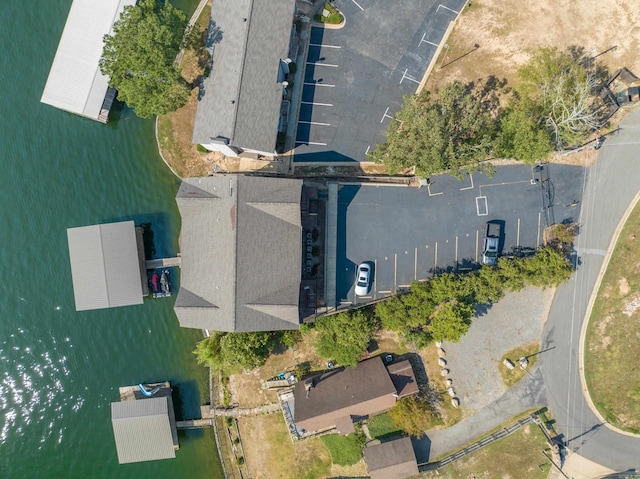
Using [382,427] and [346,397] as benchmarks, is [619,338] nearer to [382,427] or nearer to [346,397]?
[382,427]

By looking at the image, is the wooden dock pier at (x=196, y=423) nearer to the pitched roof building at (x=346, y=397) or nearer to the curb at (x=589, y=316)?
the pitched roof building at (x=346, y=397)

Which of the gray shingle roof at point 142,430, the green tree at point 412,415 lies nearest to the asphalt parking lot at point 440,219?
the green tree at point 412,415

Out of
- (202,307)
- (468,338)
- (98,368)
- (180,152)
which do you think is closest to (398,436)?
(468,338)

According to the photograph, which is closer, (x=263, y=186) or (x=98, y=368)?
(x=263, y=186)

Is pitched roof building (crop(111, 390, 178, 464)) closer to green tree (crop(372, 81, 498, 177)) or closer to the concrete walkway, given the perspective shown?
the concrete walkway

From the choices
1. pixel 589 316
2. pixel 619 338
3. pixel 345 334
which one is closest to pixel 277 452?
pixel 345 334

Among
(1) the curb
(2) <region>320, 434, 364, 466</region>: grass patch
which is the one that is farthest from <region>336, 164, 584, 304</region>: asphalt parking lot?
(2) <region>320, 434, 364, 466</region>: grass patch

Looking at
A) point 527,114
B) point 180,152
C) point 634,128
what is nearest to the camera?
point 527,114

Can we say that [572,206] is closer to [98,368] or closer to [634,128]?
[634,128]
